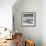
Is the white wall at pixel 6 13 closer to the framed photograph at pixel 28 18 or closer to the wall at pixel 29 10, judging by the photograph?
the wall at pixel 29 10

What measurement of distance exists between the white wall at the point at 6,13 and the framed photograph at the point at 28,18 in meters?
1.21

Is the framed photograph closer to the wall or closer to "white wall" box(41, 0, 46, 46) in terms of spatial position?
the wall

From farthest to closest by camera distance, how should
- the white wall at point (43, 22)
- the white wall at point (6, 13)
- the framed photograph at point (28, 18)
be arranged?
the framed photograph at point (28, 18) < the white wall at point (43, 22) < the white wall at point (6, 13)

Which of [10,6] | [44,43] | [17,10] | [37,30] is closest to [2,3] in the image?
[10,6]

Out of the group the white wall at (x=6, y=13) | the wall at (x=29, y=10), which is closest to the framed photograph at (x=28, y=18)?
the wall at (x=29, y=10)

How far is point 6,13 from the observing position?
482 cm

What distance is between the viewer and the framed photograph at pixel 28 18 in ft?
19.4

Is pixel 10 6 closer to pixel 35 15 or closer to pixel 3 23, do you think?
pixel 3 23

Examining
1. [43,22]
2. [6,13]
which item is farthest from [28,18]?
[6,13]

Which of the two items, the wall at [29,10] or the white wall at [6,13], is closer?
the white wall at [6,13]

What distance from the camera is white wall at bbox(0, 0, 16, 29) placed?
4.77 meters

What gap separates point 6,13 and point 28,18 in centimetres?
144

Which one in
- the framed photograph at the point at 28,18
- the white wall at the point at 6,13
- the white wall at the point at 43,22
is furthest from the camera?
the framed photograph at the point at 28,18

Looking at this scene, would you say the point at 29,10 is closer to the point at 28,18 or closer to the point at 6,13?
the point at 28,18
